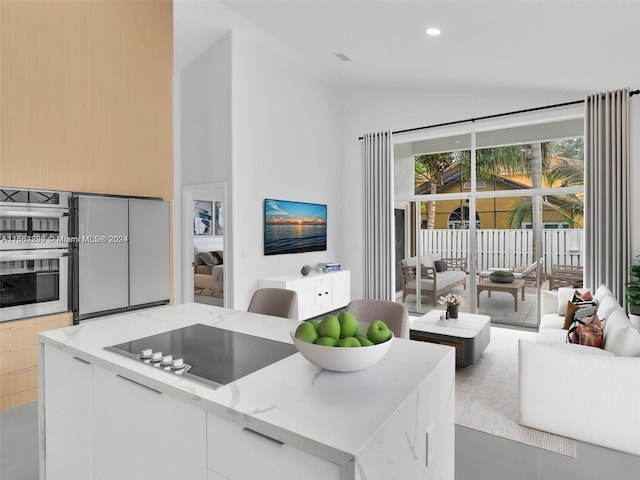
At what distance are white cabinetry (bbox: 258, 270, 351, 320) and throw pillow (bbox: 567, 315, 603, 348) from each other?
304 cm

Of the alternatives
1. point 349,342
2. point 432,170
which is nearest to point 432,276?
point 432,170

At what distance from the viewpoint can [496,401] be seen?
301 cm

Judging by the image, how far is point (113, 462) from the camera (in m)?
1.48

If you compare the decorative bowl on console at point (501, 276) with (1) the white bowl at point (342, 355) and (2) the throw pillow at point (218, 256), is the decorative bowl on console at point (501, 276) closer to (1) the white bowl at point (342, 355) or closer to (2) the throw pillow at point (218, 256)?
(2) the throw pillow at point (218, 256)

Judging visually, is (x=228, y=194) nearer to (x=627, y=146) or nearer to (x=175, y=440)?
(x=175, y=440)

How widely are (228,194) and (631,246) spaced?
15.6ft

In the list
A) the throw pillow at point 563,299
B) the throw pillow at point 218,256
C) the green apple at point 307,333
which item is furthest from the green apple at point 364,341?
the throw pillow at point 218,256

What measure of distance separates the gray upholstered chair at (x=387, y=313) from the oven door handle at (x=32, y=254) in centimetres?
236

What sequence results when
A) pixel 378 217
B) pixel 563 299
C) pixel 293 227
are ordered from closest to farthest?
1. pixel 563 299
2. pixel 293 227
3. pixel 378 217

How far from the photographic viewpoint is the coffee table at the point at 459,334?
3.54 metres

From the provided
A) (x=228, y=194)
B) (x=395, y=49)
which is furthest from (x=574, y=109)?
(x=228, y=194)

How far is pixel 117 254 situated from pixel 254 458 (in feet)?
9.72

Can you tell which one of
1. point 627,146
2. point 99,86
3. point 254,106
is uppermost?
point 254,106

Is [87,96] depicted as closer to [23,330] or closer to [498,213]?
[23,330]
